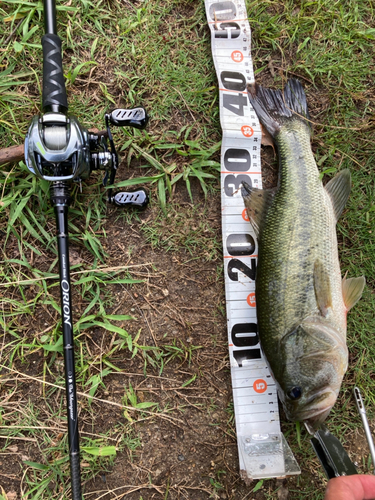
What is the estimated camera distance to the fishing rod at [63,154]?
94.0 inches

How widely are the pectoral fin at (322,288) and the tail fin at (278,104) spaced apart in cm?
113

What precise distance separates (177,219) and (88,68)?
1427mm

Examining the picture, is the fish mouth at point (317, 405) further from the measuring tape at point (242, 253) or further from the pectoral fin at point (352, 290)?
the pectoral fin at point (352, 290)

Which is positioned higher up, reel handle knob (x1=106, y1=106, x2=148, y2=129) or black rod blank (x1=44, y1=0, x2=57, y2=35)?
black rod blank (x1=44, y1=0, x2=57, y2=35)

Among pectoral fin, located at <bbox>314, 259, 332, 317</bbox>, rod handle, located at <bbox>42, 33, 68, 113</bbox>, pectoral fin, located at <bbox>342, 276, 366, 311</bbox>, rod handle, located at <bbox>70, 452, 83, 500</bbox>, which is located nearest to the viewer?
rod handle, located at <bbox>70, 452, 83, 500</bbox>

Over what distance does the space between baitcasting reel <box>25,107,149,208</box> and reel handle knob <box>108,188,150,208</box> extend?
22cm

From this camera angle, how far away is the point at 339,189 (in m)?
2.90

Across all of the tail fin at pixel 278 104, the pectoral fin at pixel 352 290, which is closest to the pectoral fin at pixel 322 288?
the pectoral fin at pixel 352 290

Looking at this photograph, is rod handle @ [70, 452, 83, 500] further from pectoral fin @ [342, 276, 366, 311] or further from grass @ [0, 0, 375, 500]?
pectoral fin @ [342, 276, 366, 311]

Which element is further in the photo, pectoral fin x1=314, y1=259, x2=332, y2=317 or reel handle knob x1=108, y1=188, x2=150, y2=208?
reel handle knob x1=108, y1=188, x2=150, y2=208

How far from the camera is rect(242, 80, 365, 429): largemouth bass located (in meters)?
2.54

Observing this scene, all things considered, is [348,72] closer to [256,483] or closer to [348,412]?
[348,412]

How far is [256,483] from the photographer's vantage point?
2.83 meters

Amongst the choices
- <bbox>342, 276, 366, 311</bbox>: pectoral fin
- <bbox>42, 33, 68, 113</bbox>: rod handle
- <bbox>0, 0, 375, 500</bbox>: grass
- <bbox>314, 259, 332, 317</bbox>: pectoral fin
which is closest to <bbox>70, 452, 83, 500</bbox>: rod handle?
<bbox>0, 0, 375, 500</bbox>: grass
